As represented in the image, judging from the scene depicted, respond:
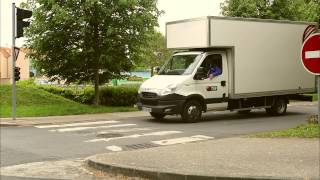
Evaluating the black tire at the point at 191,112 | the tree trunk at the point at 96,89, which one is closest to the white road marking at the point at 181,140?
the black tire at the point at 191,112

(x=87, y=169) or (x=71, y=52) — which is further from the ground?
(x=71, y=52)

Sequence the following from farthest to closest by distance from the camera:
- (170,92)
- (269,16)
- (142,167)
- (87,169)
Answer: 1. (269,16)
2. (170,92)
3. (87,169)
4. (142,167)

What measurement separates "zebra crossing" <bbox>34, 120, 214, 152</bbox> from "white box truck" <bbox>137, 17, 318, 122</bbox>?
1445 millimetres

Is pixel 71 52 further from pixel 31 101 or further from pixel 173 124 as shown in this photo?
pixel 173 124

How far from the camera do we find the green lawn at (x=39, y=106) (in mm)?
20688

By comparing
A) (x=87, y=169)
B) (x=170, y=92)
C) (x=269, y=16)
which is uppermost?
(x=269, y=16)

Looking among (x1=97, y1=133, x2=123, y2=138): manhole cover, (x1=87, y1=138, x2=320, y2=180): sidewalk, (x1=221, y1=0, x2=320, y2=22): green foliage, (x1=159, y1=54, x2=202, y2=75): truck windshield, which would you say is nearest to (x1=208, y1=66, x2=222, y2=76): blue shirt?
(x1=159, y1=54, x2=202, y2=75): truck windshield

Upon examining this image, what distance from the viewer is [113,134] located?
14688mm

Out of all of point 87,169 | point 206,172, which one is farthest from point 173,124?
point 206,172

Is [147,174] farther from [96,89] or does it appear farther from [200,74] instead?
[96,89]

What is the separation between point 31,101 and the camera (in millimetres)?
23359

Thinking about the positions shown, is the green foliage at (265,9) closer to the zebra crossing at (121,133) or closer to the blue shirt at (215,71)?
the blue shirt at (215,71)

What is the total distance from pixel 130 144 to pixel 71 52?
33.5 feet

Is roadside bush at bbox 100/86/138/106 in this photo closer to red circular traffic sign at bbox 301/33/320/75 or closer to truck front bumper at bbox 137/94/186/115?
truck front bumper at bbox 137/94/186/115
